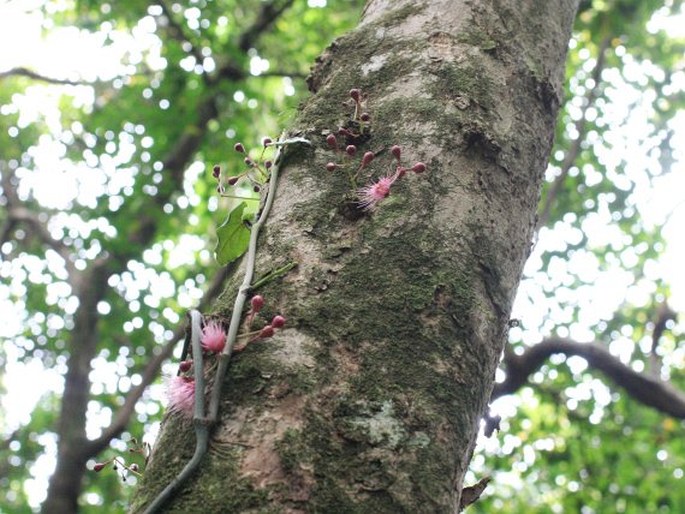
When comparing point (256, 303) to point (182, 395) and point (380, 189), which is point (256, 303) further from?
point (380, 189)

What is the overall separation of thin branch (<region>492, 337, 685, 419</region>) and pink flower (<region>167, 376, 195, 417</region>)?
14.0 feet

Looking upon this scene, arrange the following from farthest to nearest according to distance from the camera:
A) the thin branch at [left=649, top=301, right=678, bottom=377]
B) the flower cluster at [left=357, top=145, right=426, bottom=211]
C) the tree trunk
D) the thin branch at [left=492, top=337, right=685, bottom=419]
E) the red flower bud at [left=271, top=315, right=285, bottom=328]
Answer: the thin branch at [left=649, top=301, right=678, bottom=377]
the thin branch at [left=492, top=337, right=685, bottom=419]
the flower cluster at [left=357, top=145, right=426, bottom=211]
the red flower bud at [left=271, top=315, right=285, bottom=328]
the tree trunk

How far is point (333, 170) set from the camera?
4.34ft

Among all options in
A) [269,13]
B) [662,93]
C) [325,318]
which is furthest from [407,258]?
[269,13]

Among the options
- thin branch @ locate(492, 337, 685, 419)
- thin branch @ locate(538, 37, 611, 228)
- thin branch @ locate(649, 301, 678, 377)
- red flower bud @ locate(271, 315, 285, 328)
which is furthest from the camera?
thin branch @ locate(538, 37, 611, 228)

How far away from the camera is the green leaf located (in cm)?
132

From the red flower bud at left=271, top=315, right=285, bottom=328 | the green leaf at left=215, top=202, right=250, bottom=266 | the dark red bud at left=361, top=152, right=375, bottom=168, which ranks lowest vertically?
the red flower bud at left=271, top=315, right=285, bottom=328

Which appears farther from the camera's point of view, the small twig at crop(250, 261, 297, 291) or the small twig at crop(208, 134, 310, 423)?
the small twig at crop(250, 261, 297, 291)

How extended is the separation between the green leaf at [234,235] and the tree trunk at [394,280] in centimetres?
7

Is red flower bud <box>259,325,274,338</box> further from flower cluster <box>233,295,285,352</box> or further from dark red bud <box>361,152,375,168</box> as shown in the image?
dark red bud <box>361,152,375,168</box>

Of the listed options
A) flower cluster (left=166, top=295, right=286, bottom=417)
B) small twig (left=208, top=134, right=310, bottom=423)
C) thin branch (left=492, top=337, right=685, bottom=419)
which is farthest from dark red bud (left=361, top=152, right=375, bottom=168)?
thin branch (left=492, top=337, right=685, bottom=419)

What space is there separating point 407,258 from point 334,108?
1.41 ft

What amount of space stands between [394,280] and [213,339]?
290mm

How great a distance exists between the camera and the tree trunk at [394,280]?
→ 3.11ft
